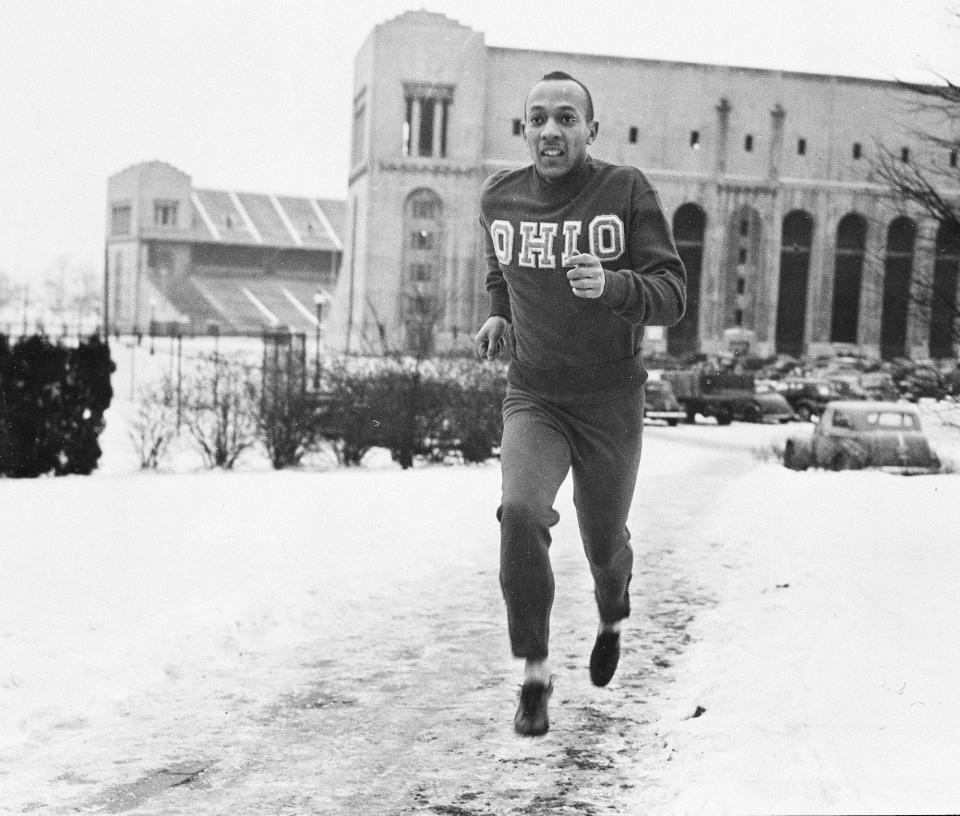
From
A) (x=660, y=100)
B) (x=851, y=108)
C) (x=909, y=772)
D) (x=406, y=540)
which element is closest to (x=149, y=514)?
(x=406, y=540)

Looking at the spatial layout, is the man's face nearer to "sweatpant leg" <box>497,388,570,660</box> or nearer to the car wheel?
"sweatpant leg" <box>497,388,570,660</box>

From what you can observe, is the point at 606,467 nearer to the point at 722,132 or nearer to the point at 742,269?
the point at 722,132

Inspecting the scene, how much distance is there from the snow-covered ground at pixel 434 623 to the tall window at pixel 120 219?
95.9m

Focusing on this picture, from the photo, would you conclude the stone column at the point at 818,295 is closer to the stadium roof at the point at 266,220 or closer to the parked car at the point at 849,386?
the parked car at the point at 849,386

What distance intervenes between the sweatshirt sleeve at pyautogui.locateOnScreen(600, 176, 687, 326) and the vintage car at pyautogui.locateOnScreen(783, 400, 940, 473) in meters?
16.1

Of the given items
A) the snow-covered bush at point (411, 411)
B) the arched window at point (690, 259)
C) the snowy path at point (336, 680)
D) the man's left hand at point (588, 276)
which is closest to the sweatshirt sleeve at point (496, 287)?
the man's left hand at point (588, 276)

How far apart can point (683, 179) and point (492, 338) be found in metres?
72.7

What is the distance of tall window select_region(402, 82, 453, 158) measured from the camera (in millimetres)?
69438

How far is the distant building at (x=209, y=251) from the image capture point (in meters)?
101

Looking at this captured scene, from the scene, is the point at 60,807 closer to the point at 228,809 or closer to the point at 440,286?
the point at 228,809


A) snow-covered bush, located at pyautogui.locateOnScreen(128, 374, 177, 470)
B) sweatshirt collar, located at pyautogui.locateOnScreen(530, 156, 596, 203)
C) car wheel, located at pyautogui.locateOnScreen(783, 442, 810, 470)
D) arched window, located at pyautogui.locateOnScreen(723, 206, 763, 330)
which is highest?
arched window, located at pyautogui.locateOnScreen(723, 206, 763, 330)

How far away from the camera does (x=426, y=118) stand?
238 ft

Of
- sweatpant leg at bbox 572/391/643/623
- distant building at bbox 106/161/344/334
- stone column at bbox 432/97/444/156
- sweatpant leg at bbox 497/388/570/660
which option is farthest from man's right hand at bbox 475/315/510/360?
distant building at bbox 106/161/344/334

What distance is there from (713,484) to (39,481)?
8541 millimetres
